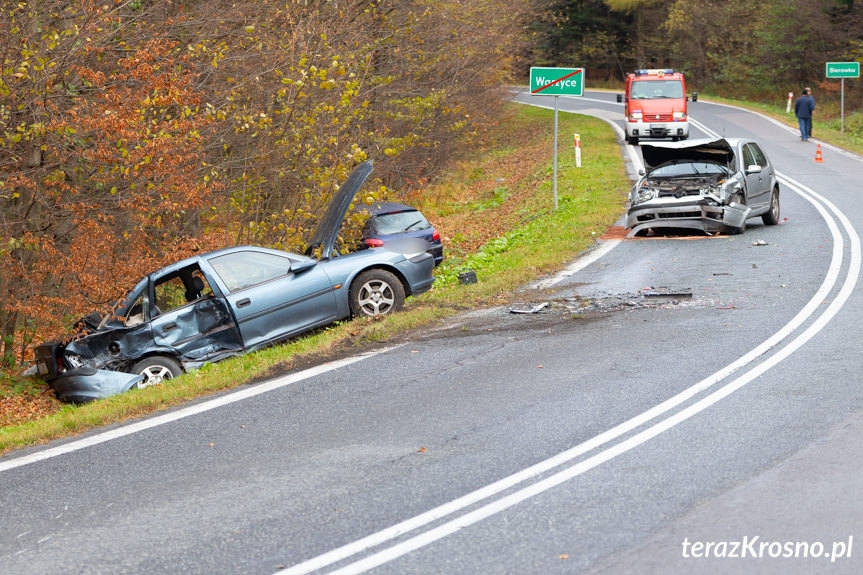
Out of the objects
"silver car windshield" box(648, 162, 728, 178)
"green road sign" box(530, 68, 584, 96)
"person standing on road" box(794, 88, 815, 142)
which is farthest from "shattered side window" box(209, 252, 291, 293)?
"person standing on road" box(794, 88, 815, 142)

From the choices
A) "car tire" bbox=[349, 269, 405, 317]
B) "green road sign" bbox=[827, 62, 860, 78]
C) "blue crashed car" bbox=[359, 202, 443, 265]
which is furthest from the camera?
"green road sign" bbox=[827, 62, 860, 78]

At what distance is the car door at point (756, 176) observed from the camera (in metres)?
16.8

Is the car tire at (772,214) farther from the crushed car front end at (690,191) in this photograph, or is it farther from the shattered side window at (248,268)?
the shattered side window at (248,268)

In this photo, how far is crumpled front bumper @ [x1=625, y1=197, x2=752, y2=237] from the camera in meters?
16.3

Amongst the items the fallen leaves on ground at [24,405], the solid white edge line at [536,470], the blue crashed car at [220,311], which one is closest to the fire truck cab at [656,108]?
the blue crashed car at [220,311]

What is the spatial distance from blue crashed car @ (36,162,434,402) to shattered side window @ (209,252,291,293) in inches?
0.5

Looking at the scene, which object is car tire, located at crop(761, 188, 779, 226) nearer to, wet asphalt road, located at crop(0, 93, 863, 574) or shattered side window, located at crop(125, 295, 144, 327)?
wet asphalt road, located at crop(0, 93, 863, 574)

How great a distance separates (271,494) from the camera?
593cm

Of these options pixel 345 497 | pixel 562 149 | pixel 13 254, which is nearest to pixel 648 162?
pixel 13 254

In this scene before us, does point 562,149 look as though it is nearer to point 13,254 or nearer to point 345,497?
point 13,254

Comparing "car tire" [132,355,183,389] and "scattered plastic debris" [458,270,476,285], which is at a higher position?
"scattered plastic debris" [458,270,476,285]

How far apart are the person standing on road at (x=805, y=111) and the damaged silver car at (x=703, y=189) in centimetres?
1818

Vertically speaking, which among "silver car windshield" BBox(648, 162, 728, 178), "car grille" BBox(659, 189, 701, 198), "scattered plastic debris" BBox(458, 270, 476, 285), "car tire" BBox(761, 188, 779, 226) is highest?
"silver car windshield" BBox(648, 162, 728, 178)

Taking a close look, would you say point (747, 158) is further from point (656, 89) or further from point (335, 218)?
point (656, 89)
